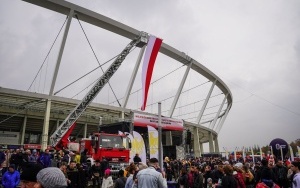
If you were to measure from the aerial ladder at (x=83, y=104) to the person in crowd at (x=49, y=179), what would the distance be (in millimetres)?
19023

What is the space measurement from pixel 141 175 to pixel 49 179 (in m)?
3.46

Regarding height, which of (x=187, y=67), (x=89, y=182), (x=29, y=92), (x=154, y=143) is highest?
(x=187, y=67)

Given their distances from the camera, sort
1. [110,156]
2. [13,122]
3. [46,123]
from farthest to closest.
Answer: [13,122] < [46,123] < [110,156]

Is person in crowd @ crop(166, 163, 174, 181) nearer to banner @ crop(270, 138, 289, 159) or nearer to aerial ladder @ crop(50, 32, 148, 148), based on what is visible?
aerial ladder @ crop(50, 32, 148, 148)

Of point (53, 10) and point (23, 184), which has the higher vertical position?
point (53, 10)

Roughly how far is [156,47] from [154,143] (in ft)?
32.7

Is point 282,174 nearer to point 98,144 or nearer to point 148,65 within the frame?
point 98,144

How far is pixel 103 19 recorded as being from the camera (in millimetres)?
26625

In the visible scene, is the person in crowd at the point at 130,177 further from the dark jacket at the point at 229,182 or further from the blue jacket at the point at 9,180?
the blue jacket at the point at 9,180

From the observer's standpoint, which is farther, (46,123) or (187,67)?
(187,67)

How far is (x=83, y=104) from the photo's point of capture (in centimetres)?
2184

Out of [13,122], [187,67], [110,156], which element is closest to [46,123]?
[13,122]

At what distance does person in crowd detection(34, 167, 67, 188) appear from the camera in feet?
7.11

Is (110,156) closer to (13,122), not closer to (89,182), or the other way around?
(89,182)
